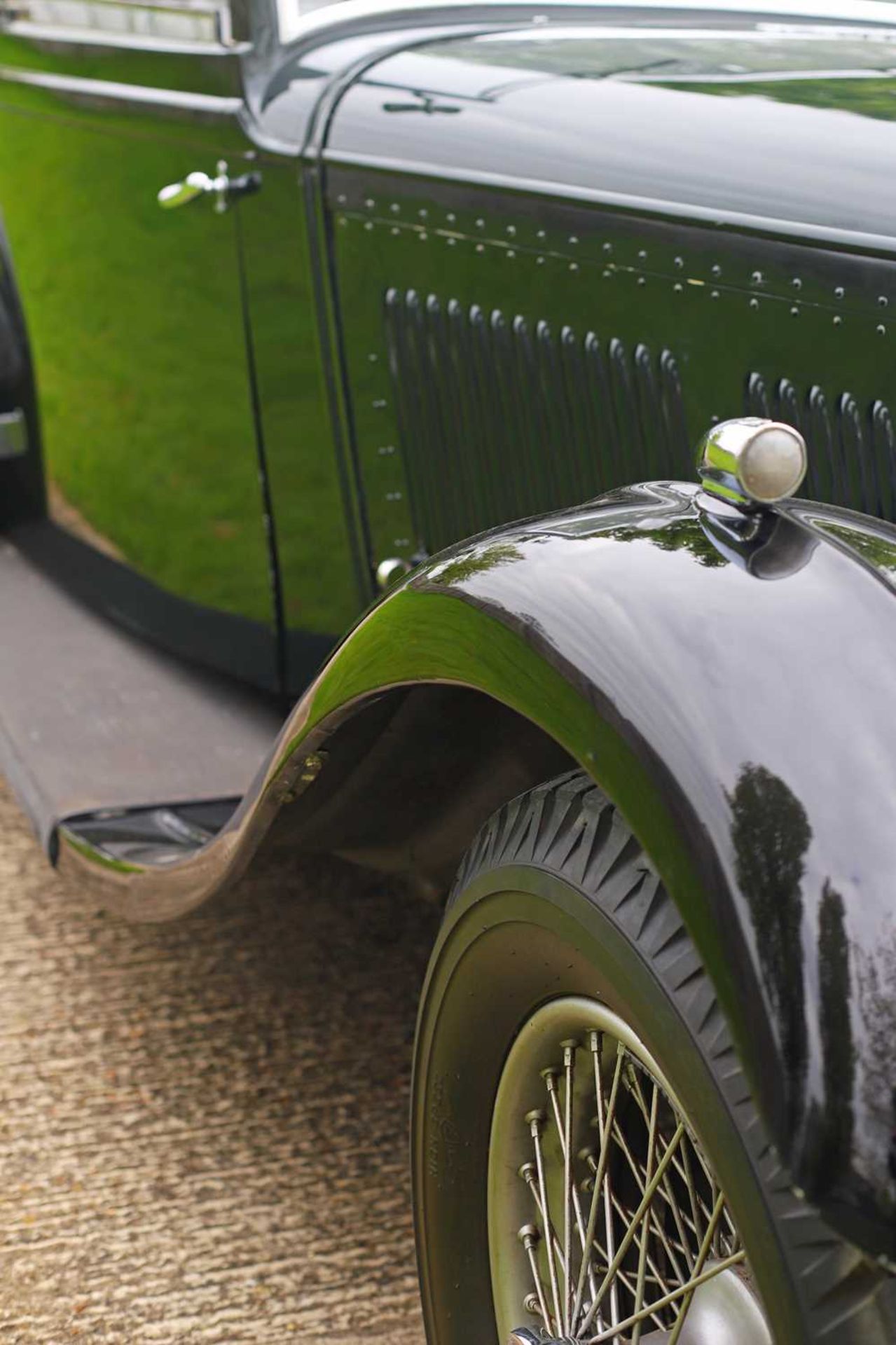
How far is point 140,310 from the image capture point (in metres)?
2.67

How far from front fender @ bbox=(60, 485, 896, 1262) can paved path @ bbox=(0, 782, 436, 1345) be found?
952 mm

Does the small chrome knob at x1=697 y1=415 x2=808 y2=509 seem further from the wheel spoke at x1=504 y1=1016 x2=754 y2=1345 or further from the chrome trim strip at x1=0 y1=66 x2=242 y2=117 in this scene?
the chrome trim strip at x1=0 y1=66 x2=242 y2=117

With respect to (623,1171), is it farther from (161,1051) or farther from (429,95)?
(429,95)

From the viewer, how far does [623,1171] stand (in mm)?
1452

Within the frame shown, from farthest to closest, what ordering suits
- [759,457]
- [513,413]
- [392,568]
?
[392,568]
[513,413]
[759,457]

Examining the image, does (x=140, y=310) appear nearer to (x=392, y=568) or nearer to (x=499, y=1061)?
(x=392, y=568)

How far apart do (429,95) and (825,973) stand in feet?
4.54

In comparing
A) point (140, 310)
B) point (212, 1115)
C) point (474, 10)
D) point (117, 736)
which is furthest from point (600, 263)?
point (212, 1115)

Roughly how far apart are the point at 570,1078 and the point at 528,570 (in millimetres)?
439

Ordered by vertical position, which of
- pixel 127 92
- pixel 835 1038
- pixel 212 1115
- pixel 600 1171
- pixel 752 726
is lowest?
pixel 212 1115

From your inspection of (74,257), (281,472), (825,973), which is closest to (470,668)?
(825,973)

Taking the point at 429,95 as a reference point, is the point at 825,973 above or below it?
below

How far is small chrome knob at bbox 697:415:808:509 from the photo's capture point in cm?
116

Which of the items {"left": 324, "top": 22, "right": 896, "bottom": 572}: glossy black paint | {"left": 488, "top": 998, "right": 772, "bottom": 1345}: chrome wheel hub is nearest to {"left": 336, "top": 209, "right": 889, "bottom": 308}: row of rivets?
{"left": 324, "top": 22, "right": 896, "bottom": 572}: glossy black paint
